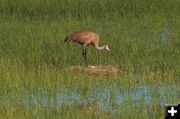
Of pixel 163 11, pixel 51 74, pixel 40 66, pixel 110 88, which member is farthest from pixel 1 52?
pixel 163 11

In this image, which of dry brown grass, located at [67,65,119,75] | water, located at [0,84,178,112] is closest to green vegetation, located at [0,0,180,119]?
water, located at [0,84,178,112]

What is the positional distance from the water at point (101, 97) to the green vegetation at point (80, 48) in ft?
0.29

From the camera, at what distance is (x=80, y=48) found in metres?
15.3

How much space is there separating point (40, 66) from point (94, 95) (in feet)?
8.96

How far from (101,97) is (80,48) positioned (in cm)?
546

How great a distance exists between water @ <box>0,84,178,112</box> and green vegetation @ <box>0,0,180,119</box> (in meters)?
0.09

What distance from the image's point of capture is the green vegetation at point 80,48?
10.1m

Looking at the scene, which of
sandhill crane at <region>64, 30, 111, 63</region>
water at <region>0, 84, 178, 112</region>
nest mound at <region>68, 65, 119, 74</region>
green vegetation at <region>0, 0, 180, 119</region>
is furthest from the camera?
sandhill crane at <region>64, 30, 111, 63</region>

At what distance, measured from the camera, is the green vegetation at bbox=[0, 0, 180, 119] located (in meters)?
10.1

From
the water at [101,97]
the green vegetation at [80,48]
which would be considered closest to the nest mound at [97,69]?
the green vegetation at [80,48]

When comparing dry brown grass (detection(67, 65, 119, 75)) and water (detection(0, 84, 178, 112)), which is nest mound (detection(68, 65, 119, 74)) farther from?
water (detection(0, 84, 178, 112))

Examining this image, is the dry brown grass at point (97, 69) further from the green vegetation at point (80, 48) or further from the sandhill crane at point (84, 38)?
the sandhill crane at point (84, 38)

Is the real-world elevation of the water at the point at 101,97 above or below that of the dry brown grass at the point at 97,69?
below

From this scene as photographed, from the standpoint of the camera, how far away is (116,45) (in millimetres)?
15367
